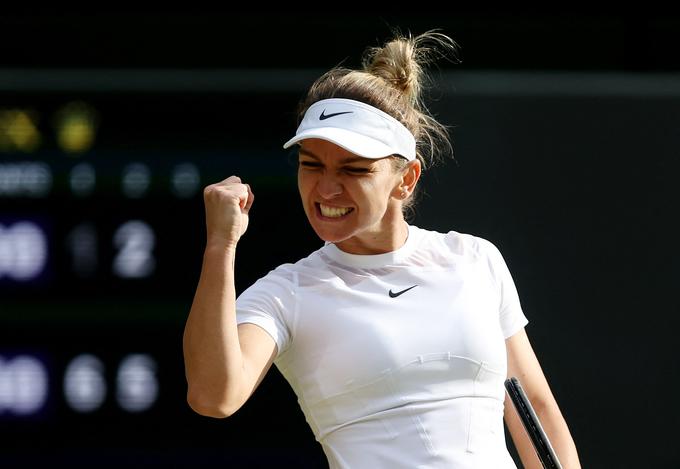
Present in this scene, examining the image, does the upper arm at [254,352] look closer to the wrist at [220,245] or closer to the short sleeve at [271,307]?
the short sleeve at [271,307]

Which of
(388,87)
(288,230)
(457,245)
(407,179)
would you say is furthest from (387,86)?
(288,230)

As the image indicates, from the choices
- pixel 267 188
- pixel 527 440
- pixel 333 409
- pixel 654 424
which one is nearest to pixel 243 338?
pixel 333 409

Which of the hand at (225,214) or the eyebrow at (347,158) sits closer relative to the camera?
the hand at (225,214)

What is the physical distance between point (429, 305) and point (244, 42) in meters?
2.12

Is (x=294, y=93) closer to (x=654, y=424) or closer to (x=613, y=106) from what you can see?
(x=613, y=106)

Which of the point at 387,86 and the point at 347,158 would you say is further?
the point at 387,86

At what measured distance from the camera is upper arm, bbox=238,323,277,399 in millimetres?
1820

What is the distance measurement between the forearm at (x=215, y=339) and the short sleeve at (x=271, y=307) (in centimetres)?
9

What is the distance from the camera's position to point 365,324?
189 centimetres

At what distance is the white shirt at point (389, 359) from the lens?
6.14 ft

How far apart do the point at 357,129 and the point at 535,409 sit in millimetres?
483

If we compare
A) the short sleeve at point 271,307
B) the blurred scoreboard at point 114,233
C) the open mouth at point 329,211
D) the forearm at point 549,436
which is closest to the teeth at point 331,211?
the open mouth at point 329,211

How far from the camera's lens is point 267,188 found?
3.66m

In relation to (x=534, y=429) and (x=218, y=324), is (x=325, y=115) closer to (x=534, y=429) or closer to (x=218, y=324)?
(x=218, y=324)
